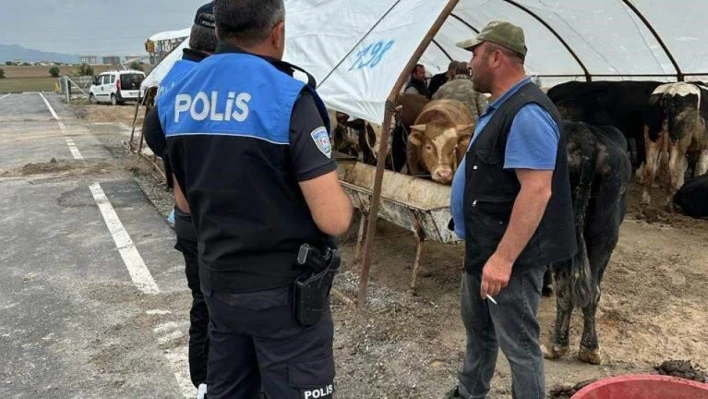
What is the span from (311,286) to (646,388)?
5.43 feet

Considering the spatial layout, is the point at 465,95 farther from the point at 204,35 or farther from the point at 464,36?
the point at 204,35

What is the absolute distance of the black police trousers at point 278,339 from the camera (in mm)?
1939

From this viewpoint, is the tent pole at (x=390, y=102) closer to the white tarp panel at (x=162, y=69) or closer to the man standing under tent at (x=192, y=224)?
the man standing under tent at (x=192, y=224)

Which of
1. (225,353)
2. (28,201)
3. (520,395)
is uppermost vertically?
(225,353)

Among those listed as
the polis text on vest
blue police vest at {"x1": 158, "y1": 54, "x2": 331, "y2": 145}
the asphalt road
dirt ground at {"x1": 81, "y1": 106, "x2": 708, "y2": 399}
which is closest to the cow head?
dirt ground at {"x1": 81, "y1": 106, "x2": 708, "y2": 399}

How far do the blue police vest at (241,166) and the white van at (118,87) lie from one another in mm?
30286

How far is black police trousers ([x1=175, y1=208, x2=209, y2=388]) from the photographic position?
120 inches

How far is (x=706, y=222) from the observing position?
7.40 m

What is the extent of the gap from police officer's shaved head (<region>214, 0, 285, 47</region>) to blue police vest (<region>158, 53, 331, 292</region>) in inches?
2.9

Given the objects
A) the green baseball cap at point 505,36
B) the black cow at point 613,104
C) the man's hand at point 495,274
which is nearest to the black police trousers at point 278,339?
the man's hand at point 495,274

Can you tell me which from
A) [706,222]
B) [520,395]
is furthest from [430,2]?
[706,222]

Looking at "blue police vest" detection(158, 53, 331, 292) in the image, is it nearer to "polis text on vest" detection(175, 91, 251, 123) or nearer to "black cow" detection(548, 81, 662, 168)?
"polis text on vest" detection(175, 91, 251, 123)

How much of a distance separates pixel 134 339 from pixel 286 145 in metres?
3.12

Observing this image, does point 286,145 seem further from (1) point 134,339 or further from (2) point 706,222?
(2) point 706,222
